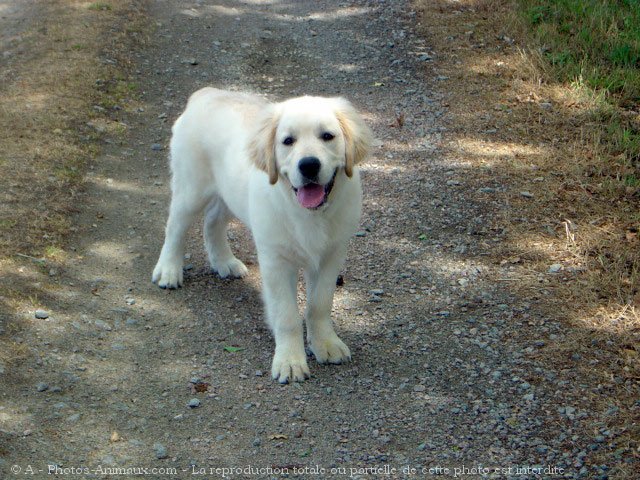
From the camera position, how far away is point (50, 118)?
816cm

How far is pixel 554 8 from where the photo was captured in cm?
941

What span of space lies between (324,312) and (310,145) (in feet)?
3.44

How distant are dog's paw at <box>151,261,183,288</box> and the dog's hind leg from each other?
268 mm

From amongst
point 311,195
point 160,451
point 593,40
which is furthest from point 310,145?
point 593,40

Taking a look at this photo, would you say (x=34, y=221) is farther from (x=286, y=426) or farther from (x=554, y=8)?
(x=554, y=8)

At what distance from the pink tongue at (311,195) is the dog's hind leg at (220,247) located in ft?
5.00

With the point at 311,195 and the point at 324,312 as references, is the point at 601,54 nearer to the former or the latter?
the point at 324,312

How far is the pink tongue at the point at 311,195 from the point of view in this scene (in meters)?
4.60

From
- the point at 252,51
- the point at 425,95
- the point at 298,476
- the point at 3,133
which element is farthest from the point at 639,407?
the point at 252,51

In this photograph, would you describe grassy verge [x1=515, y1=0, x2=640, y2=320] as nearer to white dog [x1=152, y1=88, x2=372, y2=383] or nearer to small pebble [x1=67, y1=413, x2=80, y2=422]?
white dog [x1=152, y1=88, x2=372, y2=383]

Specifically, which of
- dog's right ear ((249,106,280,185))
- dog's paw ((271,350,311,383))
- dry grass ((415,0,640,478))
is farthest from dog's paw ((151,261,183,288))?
dry grass ((415,0,640,478))

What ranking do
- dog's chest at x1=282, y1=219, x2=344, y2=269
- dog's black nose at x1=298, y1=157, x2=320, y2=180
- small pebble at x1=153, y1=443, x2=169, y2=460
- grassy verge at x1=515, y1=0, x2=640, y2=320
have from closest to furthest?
1. small pebble at x1=153, y1=443, x2=169, y2=460
2. dog's black nose at x1=298, y1=157, x2=320, y2=180
3. dog's chest at x1=282, y1=219, x2=344, y2=269
4. grassy verge at x1=515, y1=0, x2=640, y2=320

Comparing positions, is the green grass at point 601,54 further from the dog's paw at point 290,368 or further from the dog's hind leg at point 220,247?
the dog's paw at point 290,368

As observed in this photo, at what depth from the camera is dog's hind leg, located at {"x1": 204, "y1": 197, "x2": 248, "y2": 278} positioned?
19.9 ft
